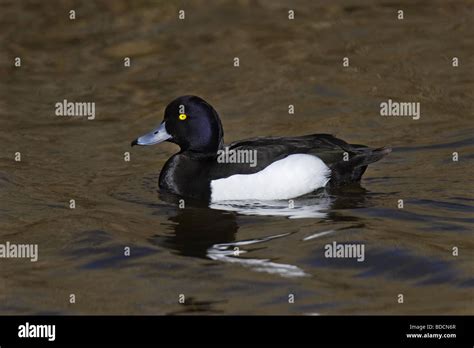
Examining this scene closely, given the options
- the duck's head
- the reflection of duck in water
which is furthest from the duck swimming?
the reflection of duck in water

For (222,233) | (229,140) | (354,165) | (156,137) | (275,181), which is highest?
(229,140)

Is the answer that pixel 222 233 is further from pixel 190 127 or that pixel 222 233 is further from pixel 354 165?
pixel 354 165

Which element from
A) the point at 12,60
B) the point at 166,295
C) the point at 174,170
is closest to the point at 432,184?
the point at 174,170

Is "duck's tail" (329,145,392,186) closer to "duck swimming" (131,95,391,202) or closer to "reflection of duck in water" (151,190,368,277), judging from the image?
"duck swimming" (131,95,391,202)

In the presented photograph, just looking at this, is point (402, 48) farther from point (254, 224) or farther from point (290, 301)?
point (290, 301)

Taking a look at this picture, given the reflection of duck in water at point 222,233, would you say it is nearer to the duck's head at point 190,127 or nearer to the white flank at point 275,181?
the white flank at point 275,181

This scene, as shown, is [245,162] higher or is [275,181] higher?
[245,162]

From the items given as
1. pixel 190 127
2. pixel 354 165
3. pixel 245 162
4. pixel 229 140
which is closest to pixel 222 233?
pixel 245 162

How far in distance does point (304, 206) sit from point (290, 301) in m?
2.47

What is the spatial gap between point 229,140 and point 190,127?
6.64 feet

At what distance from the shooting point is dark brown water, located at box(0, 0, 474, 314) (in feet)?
30.9

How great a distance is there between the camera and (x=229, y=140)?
13992 mm

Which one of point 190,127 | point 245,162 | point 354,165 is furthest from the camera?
point 190,127

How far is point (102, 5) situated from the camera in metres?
17.3
